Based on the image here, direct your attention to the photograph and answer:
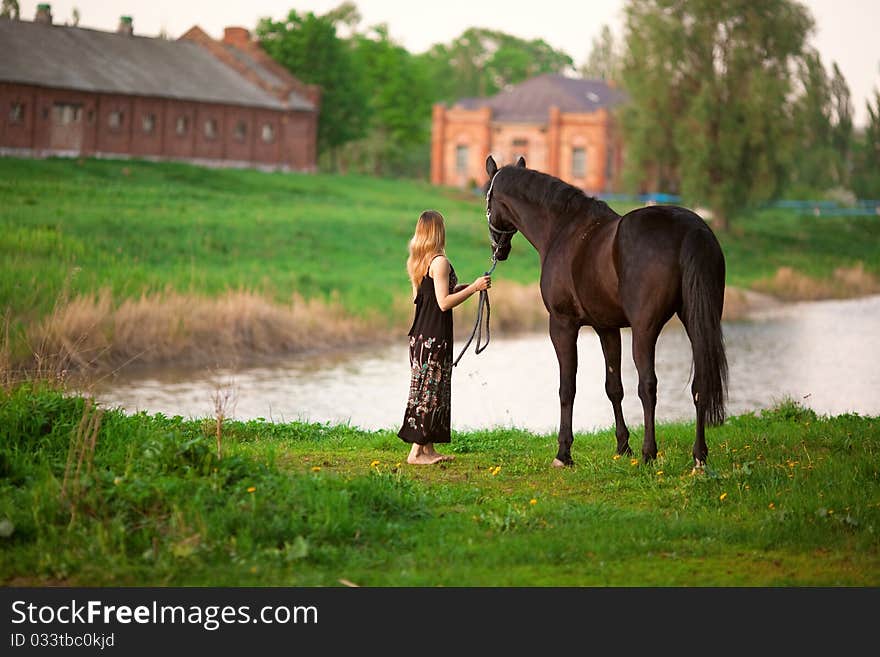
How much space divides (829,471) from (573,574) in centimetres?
321

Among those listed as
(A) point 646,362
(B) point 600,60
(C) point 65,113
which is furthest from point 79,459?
(B) point 600,60

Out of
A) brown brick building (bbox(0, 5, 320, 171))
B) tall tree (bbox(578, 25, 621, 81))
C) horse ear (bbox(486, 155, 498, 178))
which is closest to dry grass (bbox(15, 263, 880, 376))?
horse ear (bbox(486, 155, 498, 178))

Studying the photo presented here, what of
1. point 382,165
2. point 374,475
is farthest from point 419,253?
point 382,165

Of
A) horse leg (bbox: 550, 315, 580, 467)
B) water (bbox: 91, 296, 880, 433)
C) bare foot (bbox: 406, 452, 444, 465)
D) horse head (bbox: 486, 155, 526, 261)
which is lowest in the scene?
water (bbox: 91, 296, 880, 433)

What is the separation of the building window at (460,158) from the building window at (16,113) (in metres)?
29.7

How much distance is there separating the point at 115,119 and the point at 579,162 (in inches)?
1067

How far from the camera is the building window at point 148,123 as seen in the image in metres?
51.1

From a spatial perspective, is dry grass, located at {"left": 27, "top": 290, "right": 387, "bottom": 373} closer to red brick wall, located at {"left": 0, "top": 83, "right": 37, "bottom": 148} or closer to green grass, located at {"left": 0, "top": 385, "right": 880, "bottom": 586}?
green grass, located at {"left": 0, "top": 385, "right": 880, "bottom": 586}

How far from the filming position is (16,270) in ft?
78.2

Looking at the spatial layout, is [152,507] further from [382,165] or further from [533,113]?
[382,165]

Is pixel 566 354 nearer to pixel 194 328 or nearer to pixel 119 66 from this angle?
pixel 194 328

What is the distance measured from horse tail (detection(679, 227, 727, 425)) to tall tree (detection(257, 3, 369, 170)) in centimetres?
5769

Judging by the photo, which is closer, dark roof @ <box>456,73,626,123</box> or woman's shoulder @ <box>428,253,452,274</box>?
woman's shoulder @ <box>428,253,452,274</box>

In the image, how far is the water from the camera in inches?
706
